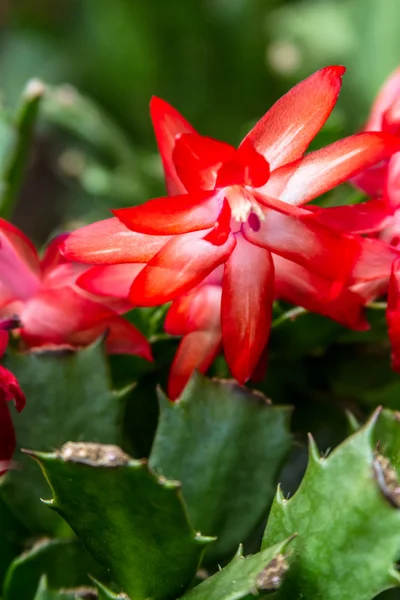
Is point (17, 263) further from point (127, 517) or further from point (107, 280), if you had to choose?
point (127, 517)

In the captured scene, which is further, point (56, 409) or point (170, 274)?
point (56, 409)

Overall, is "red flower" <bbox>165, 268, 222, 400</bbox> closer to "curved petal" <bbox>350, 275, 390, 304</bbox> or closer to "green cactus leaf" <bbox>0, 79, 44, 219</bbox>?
"curved petal" <bbox>350, 275, 390, 304</bbox>

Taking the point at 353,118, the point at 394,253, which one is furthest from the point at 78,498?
the point at 353,118

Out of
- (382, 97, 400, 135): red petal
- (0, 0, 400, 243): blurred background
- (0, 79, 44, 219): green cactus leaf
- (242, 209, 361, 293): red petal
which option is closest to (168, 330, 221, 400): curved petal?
(242, 209, 361, 293): red petal

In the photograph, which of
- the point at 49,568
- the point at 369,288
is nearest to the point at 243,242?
the point at 369,288

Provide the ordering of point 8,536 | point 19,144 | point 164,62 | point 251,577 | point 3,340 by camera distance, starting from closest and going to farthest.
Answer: point 251,577 < point 3,340 < point 8,536 < point 19,144 < point 164,62
